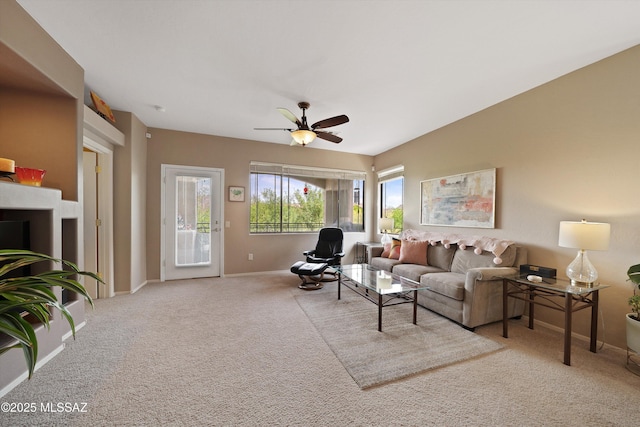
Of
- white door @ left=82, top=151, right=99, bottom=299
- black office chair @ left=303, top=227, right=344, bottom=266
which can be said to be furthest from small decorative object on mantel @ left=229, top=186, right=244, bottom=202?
white door @ left=82, top=151, right=99, bottom=299

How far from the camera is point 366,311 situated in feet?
9.92

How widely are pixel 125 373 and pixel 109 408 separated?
0.37 metres

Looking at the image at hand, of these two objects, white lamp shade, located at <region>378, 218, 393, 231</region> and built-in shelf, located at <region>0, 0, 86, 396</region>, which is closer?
built-in shelf, located at <region>0, 0, 86, 396</region>

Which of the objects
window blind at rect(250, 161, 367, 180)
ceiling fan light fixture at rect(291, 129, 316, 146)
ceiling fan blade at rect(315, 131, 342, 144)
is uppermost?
ceiling fan blade at rect(315, 131, 342, 144)

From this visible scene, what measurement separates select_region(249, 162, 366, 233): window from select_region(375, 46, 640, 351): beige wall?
2.64 m

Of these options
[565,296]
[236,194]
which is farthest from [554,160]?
[236,194]

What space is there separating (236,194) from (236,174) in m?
0.39

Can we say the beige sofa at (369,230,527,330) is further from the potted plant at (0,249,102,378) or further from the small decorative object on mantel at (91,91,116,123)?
the small decorative object on mantel at (91,91,116,123)

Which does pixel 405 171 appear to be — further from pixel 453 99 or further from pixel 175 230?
pixel 175 230

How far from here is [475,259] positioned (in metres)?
3.17

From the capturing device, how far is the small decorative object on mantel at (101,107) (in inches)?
110

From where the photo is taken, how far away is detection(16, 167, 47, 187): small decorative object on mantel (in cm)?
194

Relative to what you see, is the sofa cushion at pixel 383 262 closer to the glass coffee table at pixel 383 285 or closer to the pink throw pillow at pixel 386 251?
the pink throw pillow at pixel 386 251

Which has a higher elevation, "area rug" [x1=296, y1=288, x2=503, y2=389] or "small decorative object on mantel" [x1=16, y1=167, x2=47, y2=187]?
"small decorative object on mantel" [x1=16, y1=167, x2=47, y2=187]
